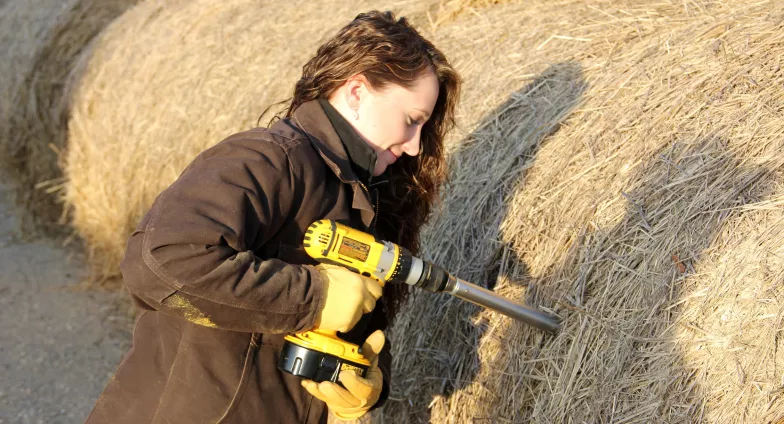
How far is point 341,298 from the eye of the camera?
2.22m

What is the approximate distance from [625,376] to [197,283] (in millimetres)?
1319

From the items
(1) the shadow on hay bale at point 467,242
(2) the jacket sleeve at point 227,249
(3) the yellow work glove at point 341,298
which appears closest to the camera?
(2) the jacket sleeve at point 227,249

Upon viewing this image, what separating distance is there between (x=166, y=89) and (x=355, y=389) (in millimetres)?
4046

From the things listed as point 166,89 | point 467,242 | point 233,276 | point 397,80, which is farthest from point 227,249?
point 166,89

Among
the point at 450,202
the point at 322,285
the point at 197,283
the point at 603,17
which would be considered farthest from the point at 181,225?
the point at 603,17

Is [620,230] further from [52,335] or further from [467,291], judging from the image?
[52,335]

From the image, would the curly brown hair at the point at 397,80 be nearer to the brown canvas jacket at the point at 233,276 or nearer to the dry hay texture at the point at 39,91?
the brown canvas jacket at the point at 233,276

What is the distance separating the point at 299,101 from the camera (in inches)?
103

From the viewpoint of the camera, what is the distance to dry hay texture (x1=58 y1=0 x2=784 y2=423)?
7.73ft

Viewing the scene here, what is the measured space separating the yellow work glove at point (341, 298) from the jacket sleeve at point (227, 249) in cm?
4

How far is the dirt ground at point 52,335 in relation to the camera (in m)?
4.86

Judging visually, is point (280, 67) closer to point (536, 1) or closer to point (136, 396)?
point (536, 1)

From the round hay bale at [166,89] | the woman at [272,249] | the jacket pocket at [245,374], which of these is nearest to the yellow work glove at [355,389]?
the woman at [272,249]

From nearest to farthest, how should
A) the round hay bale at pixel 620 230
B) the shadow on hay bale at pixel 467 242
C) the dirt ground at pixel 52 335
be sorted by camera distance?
the round hay bale at pixel 620 230
the shadow on hay bale at pixel 467 242
the dirt ground at pixel 52 335
